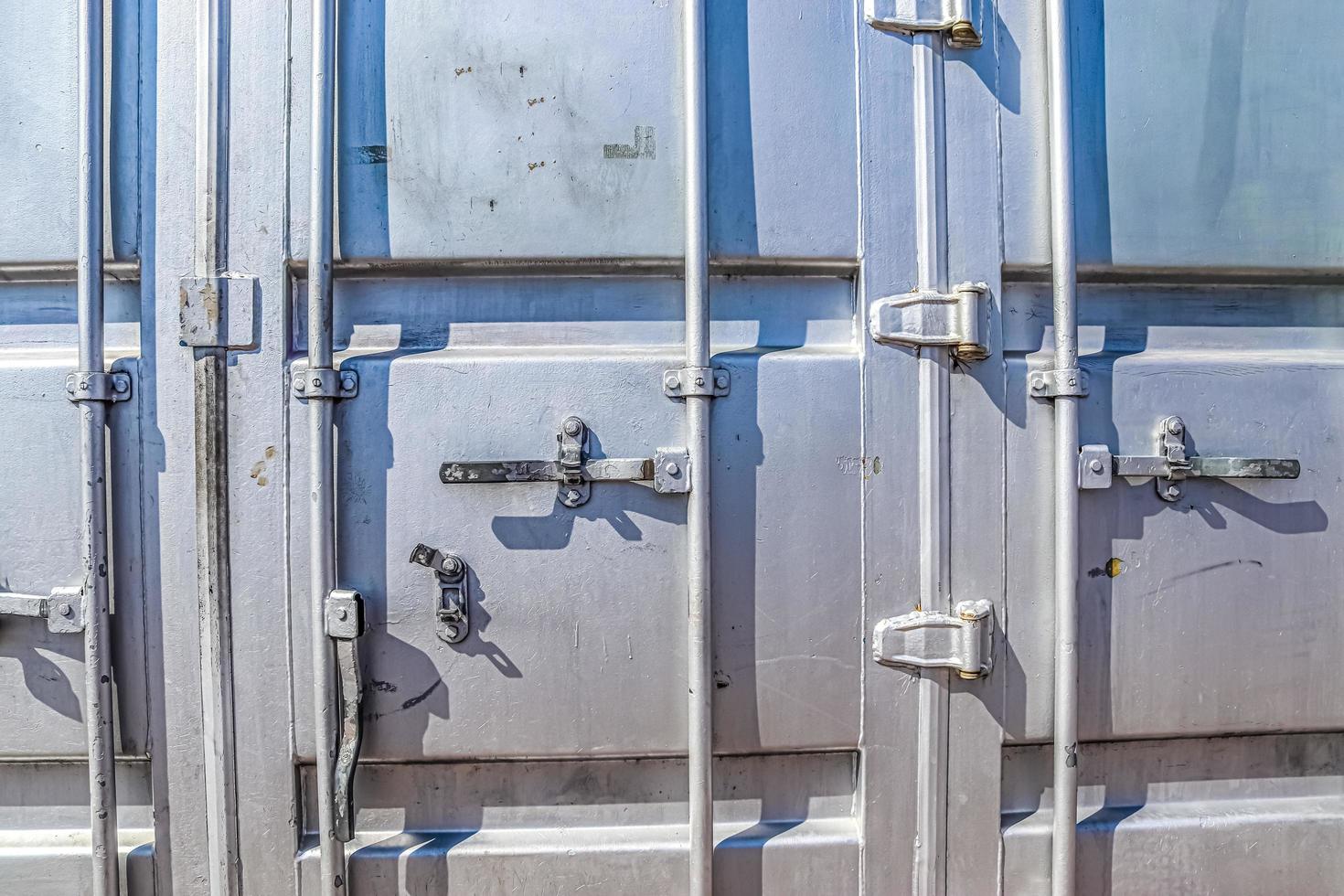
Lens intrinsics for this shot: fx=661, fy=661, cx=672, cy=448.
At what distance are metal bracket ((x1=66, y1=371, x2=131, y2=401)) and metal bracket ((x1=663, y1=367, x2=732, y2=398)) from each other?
109 cm

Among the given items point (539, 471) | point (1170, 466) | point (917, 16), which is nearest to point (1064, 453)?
point (1170, 466)

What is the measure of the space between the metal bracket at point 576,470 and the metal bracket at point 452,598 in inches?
6.2

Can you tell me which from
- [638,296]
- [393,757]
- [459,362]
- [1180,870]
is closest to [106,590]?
[393,757]

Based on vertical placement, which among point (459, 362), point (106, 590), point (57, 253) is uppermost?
point (57, 253)

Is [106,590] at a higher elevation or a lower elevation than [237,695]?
higher

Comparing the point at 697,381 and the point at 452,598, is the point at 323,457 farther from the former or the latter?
the point at 697,381

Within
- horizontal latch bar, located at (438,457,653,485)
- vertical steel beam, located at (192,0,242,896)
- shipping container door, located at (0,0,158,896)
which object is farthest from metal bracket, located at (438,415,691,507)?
shipping container door, located at (0,0,158,896)

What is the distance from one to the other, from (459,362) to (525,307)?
0.58 ft

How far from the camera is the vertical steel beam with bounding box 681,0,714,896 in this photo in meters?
1.26

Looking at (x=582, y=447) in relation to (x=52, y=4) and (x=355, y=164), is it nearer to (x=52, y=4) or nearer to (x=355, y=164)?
(x=355, y=164)

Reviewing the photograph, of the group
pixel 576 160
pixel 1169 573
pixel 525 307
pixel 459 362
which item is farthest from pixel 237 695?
pixel 1169 573

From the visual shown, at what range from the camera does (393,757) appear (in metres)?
1.31

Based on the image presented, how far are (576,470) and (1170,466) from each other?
3.86 feet

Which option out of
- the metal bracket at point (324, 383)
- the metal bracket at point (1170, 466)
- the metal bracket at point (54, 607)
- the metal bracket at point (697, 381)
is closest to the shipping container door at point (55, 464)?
the metal bracket at point (54, 607)
